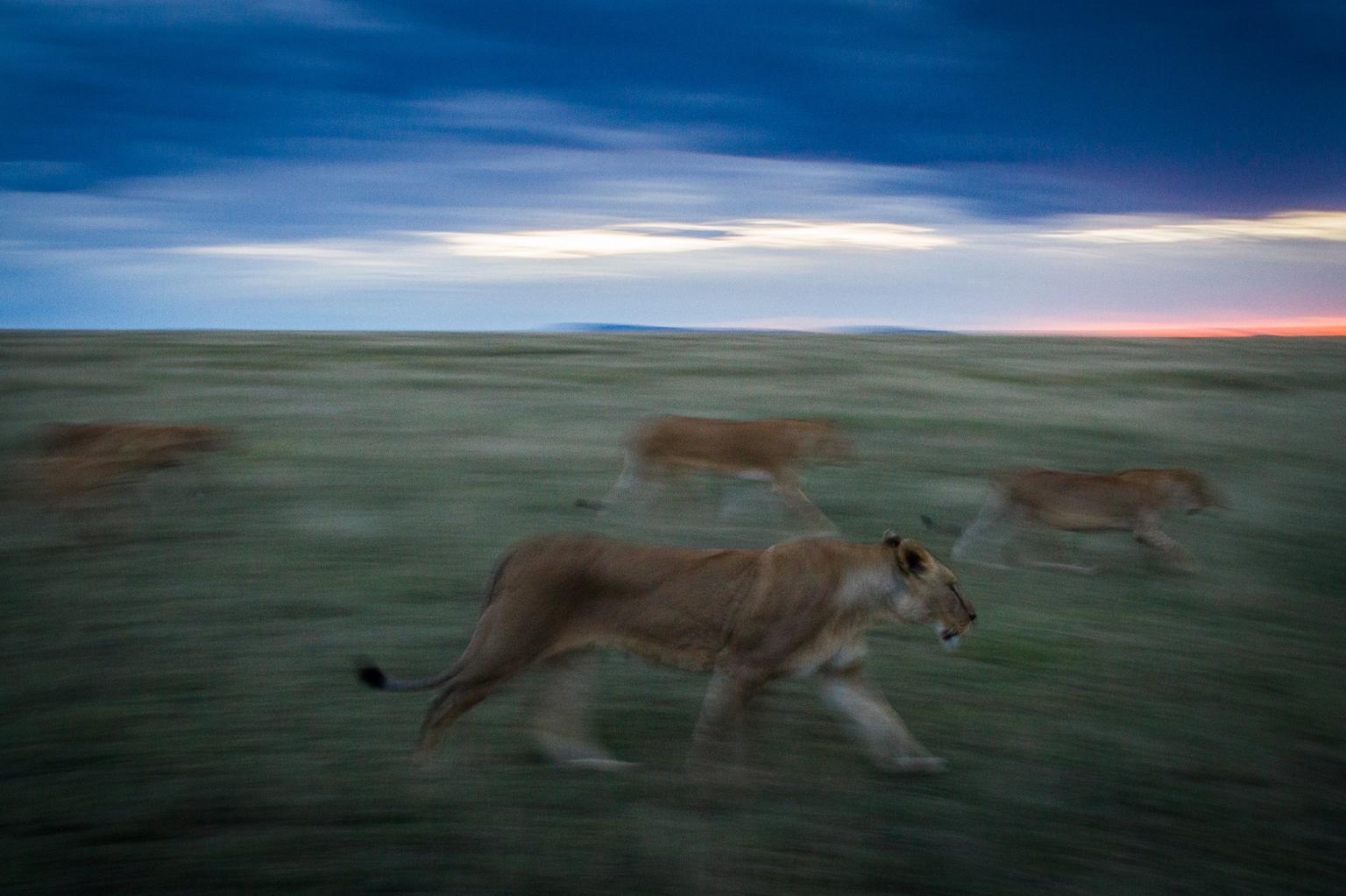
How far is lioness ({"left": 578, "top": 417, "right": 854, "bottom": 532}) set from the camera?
12.3m

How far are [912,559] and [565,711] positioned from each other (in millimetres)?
1844

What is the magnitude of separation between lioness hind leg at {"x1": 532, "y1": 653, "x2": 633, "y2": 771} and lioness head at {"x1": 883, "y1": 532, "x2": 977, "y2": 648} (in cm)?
156

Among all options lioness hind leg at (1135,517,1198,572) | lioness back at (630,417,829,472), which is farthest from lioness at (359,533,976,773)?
lioness back at (630,417,829,472)

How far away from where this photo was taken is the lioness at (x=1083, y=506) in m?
9.95

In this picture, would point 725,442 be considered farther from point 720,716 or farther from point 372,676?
point 372,676

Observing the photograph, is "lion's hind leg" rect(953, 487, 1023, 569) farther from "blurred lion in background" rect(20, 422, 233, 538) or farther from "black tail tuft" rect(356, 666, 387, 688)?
"blurred lion in background" rect(20, 422, 233, 538)

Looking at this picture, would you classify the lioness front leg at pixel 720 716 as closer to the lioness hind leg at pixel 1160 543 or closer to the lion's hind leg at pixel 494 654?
the lion's hind leg at pixel 494 654

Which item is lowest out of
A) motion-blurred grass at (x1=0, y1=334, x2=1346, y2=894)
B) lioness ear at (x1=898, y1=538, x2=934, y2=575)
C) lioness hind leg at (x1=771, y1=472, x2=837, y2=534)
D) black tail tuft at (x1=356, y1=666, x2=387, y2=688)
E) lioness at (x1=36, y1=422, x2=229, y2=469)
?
motion-blurred grass at (x1=0, y1=334, x2=1346, y2=894)

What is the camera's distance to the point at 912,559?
17.3ft

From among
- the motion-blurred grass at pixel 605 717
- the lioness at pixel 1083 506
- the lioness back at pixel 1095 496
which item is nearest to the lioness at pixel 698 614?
the motion-blurred grass at pixel 605 717

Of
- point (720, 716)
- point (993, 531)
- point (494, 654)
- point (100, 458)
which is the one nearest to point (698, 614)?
point (720, 716)

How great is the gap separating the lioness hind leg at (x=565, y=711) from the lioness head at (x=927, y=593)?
1.56 meters

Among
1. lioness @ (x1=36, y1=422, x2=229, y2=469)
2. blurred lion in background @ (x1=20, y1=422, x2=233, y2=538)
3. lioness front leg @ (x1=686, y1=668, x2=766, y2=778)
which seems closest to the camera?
lioness front leg @ (x1=686, y1=668, x2=766, y2=778)

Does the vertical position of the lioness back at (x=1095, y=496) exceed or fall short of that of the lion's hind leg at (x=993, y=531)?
it exceeds it
